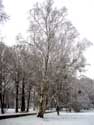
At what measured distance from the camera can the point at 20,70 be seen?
Answer: 45.9 m

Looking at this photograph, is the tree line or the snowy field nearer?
the snowy field

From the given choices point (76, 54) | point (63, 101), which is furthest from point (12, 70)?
point (76, 54)

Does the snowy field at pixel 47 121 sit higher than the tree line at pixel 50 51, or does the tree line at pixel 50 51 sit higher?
the tree line at pixel 50 51

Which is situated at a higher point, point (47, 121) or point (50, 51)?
point (50, 51)

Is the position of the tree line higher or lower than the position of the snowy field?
higher

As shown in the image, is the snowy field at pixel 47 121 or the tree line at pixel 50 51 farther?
the tree line at pixel 50 51

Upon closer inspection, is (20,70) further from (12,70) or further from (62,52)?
(62,52)

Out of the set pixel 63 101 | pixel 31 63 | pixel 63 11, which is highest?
pixel 63 11

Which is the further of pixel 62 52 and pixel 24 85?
pixel 24 85

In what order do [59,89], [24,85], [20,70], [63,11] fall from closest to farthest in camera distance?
1. [63,11]
2. [59,89]
3. [20,70]
4. [24,85]

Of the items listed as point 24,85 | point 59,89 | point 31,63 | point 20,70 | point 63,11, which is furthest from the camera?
point 24,85

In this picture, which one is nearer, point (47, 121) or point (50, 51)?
point (47, 121)

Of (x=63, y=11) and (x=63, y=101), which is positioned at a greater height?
(x=63, y=11)

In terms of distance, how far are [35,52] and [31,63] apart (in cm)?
302
